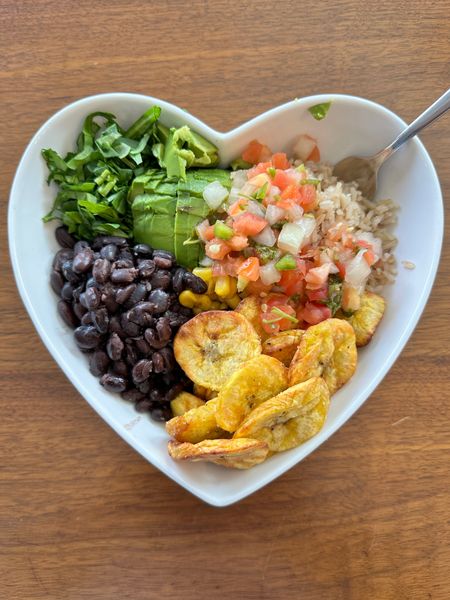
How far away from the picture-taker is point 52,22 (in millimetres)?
2150

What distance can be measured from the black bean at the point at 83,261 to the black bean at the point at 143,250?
0.45 feet

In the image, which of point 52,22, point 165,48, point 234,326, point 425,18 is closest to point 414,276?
point 234,326

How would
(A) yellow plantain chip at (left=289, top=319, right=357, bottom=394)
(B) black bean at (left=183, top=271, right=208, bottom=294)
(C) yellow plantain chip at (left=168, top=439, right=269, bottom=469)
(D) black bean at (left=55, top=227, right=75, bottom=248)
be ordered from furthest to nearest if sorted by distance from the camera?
(D) black bean at (left=55, top=227, right=75, bottom=248) → (B) black bean at (left=183, top=271, right=208, bottom=294) → (A) yellow plantain chip at (left=289, top=319, right=357, bottom=394) → (C) yellow plantain chip at (left=168, top=439, right=269, bottom=469)

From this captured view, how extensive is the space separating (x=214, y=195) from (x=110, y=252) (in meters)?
0.38

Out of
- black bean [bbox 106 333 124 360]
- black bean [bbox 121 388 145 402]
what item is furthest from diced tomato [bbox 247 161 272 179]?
black bean [bbox 121 388 145 402]

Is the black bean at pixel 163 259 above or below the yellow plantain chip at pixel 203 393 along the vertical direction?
above

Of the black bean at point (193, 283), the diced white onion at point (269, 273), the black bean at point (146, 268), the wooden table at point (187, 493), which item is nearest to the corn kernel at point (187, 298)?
the black bean at point (193, 283)

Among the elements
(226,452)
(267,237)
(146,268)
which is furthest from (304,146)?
(226,452)

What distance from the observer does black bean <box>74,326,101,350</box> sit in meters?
1.84

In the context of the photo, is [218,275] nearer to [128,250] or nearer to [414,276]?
[128,250]

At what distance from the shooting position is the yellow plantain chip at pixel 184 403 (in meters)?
1.88

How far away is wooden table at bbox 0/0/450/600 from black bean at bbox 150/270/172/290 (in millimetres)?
525

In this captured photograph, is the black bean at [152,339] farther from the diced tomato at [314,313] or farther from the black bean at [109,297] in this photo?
the diced tomato at [314,313]

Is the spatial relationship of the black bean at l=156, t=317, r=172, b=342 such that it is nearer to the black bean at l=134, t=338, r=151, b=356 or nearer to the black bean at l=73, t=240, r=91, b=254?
the black bean at l=134, t=338, r=151, b=356
